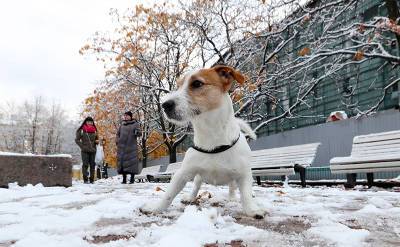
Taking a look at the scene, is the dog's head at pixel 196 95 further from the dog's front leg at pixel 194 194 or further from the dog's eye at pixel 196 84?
the dog's front leg at pixel 194 194

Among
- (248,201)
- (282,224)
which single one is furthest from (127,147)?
(282,224)

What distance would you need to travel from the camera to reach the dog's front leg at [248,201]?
3.19 m

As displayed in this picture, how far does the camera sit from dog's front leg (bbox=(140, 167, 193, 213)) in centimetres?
348

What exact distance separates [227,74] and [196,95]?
1.88ft

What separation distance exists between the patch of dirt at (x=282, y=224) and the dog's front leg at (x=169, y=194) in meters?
0.72

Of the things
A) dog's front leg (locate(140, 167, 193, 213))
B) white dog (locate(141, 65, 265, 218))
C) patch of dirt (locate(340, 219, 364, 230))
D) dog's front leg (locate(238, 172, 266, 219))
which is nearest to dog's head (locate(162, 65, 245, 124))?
white dog (locate(141, 65, 265, 218))

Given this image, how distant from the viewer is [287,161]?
9797 mm

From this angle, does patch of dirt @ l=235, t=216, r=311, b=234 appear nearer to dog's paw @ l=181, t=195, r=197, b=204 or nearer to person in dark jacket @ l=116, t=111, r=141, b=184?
dog's paw @ l=181, t=195, r=197, b=204

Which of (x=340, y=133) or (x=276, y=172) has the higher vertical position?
(x=340, y=133)

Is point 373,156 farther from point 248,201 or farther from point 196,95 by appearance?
point 196,95

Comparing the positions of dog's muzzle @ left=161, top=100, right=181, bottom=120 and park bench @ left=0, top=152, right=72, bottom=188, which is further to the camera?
park bench @ left=0, top=152, right=72, bottom=188

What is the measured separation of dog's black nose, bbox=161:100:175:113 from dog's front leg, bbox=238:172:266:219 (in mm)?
1024

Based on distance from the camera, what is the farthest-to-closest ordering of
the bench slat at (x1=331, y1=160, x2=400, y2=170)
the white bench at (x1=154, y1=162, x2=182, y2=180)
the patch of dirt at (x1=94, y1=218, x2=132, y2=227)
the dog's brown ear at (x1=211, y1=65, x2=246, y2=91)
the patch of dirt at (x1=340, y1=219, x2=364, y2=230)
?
the white bench at (x1=154, y1=162, x2=182, y2=180), the bench slat at (x1=331, y1=160, x2=400, y2=170), the dog's brown ear at (x1=211, y1=65, x2=246, y2=91), the patch of dirt at (x1=94, y1=218, x2=132, y2=227), the patch of dirt at (x1=340, y1=219, x2=364, y2=230)

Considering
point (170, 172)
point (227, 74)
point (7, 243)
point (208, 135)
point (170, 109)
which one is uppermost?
point (227, 74)
